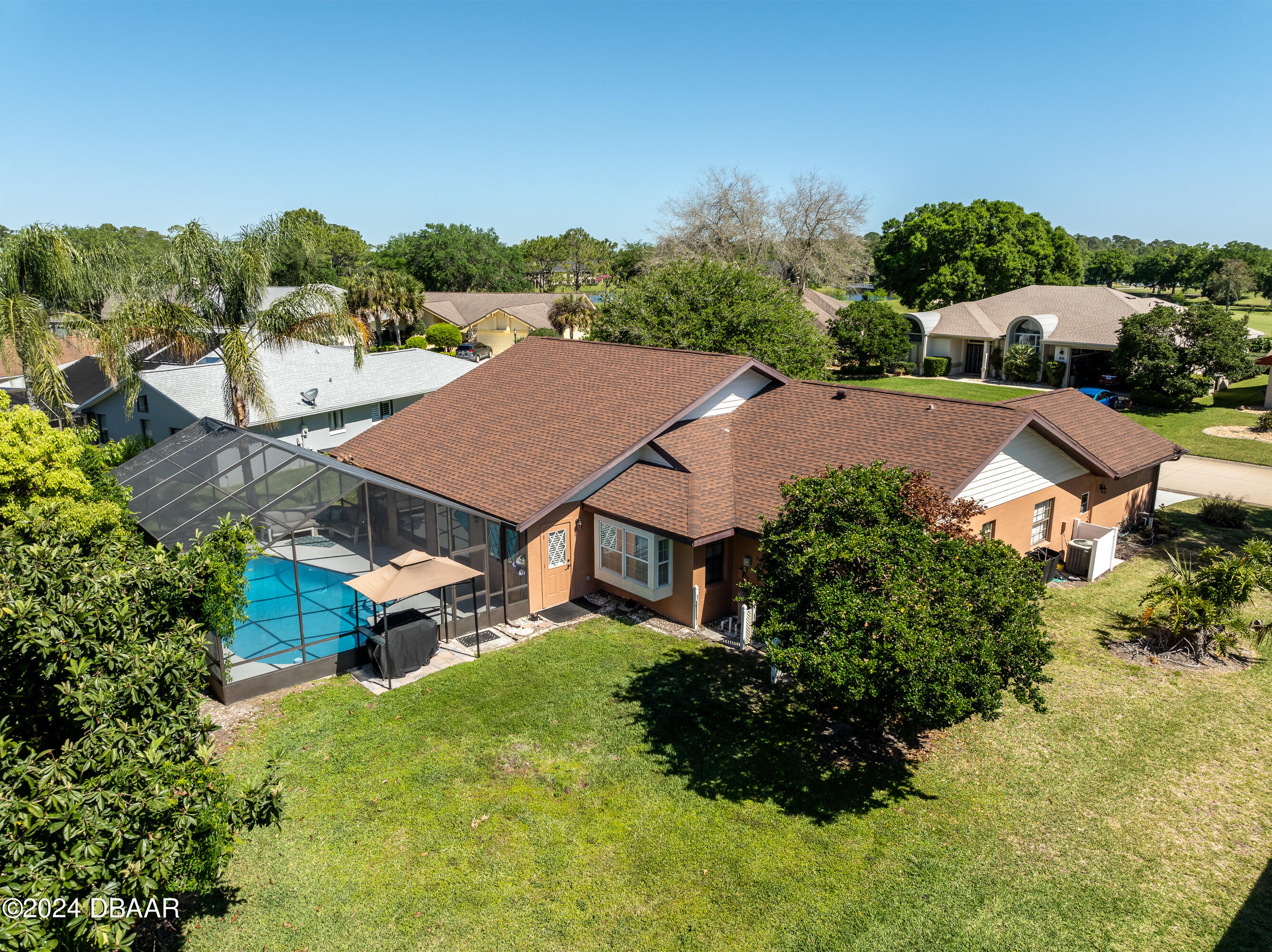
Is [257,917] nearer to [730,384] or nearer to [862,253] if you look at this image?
[730,384]

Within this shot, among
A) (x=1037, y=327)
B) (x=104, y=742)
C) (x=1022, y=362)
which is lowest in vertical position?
(x=1022, y=362)

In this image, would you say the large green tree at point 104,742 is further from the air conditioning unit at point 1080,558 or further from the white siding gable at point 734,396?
the air conditioning unit at point 1080,558

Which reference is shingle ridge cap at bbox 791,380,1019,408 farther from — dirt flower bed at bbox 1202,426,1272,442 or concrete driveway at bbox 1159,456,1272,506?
dirt flower bed at bbox 1202,426,1272,442

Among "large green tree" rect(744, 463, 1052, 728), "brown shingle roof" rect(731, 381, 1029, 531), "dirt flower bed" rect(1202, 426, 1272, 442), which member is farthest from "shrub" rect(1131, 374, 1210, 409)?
"large green tree" rect(744, 463, 1052, 728)

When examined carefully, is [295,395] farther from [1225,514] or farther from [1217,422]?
[1217,422]

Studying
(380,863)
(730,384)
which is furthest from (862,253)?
(380,863)

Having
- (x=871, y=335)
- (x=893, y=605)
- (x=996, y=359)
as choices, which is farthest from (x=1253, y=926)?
(x=996, y=359)
